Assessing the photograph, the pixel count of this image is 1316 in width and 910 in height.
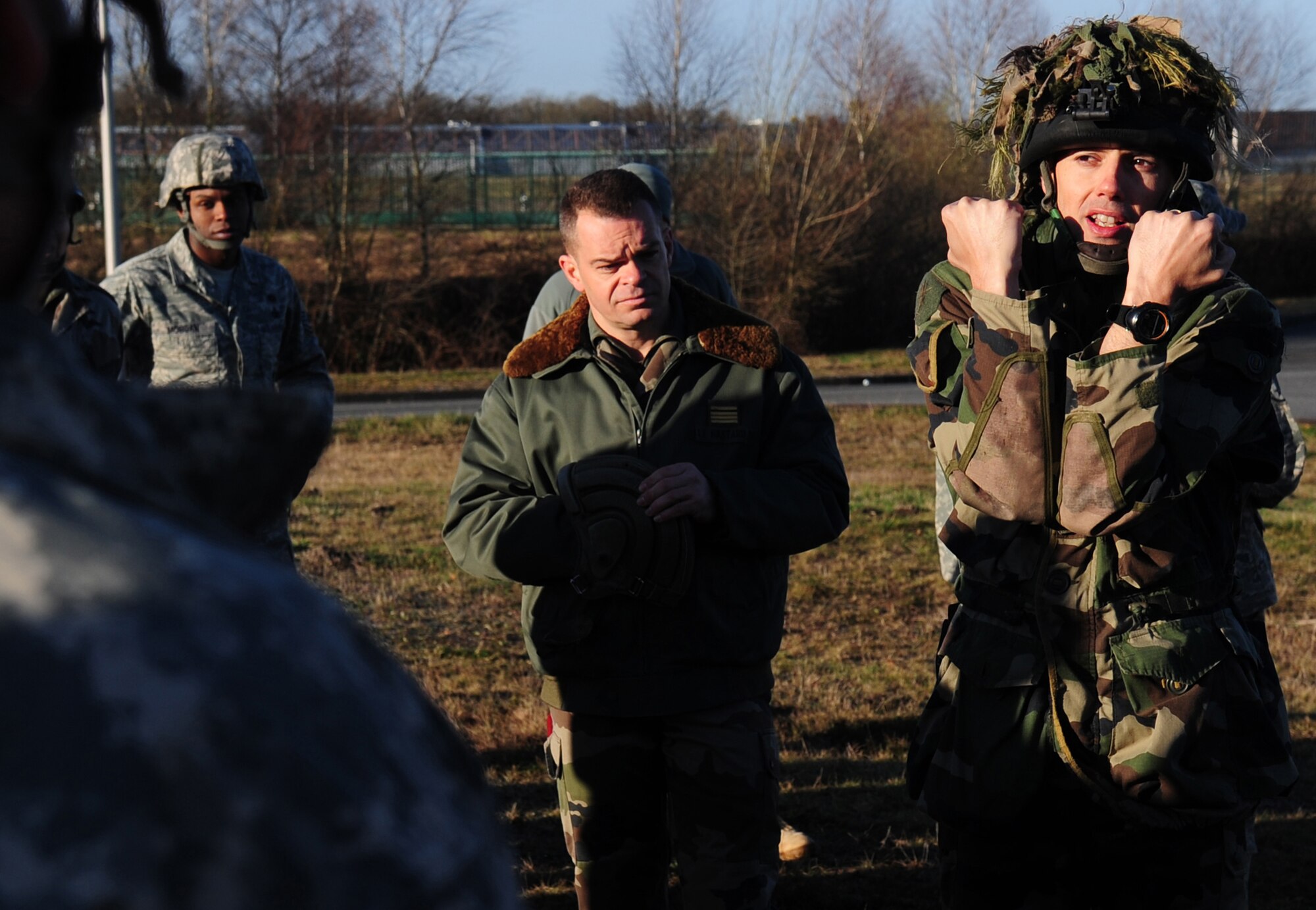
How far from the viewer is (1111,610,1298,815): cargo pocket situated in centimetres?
282

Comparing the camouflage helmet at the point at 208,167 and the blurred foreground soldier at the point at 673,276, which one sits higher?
the camouflage helmet at the point at 208,167

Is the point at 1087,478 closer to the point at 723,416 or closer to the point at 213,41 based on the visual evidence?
the point at 723,416

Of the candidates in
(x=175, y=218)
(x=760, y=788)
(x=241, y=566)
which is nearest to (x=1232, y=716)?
(x=760, y=788)

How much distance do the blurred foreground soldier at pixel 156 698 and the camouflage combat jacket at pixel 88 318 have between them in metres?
3.81

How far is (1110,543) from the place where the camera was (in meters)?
2.92

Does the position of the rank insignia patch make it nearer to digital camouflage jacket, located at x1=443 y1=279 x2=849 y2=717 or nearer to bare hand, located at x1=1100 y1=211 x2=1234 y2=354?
digital camouflage jacket, located at x1=443 y1=279 x2=849 y2=717

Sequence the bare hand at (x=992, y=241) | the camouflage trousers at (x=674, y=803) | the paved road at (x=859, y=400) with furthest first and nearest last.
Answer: the paved road at (x=859, y=400), the camouflage trousers at (x=674, y=803), the bare hand at (x=992, y=241)

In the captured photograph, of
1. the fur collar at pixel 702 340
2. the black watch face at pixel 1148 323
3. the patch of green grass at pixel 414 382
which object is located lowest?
the patch of green grass at pixel 414 382

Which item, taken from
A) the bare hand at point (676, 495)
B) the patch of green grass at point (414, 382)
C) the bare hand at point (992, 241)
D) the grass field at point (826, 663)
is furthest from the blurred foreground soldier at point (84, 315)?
the patch of green grass at point (414, 382)

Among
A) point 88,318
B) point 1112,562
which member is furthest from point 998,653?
point 88,318

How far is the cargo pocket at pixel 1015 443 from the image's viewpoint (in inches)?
113

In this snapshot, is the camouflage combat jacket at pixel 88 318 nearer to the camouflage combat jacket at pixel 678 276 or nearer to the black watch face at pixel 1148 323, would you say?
the camouflage combat jacket at pixel 678 276

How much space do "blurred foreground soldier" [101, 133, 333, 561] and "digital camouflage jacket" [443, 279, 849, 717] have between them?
1609mm

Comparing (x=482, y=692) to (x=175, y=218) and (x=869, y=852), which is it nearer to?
(x=869, y=852)
